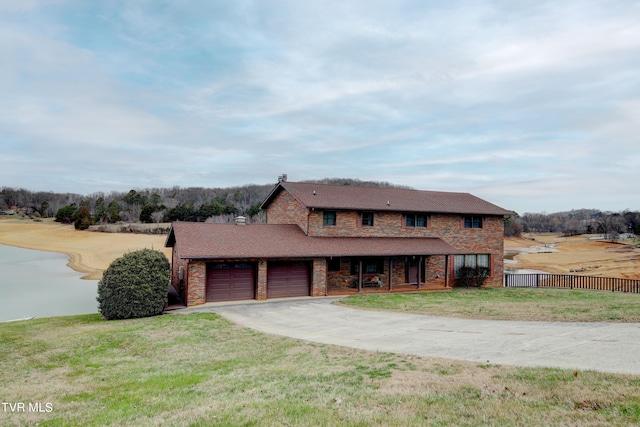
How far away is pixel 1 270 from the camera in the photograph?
153ft

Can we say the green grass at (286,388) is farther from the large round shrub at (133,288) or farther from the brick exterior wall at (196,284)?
the brick exterior wall at (196,284)

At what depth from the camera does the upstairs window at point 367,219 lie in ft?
83.8

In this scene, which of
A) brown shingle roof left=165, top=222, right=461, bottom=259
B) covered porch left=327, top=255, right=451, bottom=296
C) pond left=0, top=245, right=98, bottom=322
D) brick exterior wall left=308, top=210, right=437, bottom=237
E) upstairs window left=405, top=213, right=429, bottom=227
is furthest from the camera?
upstairs window left=405, top=213, right=429, bottom=227

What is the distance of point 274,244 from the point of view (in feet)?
71.2

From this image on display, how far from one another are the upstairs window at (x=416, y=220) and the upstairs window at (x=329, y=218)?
527 centimetres

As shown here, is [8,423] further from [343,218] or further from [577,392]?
[343,218]

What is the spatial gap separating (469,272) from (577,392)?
71.2 feet

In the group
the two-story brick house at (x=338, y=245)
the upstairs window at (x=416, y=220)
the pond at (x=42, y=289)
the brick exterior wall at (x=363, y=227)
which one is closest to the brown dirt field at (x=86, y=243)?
the pond at (x=42, y=289)

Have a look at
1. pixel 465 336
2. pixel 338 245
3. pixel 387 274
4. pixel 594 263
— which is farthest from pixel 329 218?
pixel 594 263

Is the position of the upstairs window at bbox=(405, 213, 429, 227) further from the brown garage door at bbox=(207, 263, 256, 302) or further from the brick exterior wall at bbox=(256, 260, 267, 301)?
the brown garage door at bbox=(207, 263, 256, 302)

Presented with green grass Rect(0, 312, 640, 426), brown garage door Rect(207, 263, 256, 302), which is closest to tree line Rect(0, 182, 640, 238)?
brown garage door Rect(207, 263, 256, 302)

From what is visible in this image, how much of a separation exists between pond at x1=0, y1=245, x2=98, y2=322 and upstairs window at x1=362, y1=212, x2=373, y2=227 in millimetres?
16930

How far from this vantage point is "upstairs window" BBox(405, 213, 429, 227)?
26.8 metres

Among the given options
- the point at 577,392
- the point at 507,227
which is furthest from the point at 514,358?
the point at 507,227
